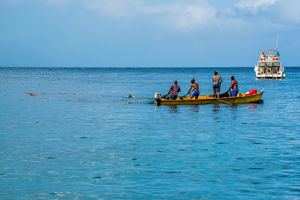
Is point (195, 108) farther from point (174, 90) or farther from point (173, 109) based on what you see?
point (174, 90)

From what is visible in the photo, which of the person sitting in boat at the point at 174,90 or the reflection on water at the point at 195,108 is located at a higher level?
the person sitting in boat at the point at 174,90

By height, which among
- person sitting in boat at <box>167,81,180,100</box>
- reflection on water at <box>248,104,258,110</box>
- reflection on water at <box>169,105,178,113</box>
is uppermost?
person sitting in boat at <box>167,81,180,100</box>

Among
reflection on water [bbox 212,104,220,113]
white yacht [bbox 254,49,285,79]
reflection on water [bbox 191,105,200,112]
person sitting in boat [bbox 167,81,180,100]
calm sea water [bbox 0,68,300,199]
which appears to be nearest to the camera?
calm sea water [bbox 0,68,300,199]

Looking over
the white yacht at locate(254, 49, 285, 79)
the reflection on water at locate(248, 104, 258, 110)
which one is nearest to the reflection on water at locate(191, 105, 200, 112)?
the reflection on water at locate(248, 104, 258, 110)

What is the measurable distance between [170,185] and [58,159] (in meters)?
4.16

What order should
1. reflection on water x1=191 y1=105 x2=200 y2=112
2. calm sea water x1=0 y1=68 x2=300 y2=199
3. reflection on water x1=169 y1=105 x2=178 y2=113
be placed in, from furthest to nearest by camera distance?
reflection on water x1=191 y1=105 x2=200 y2=112 < reflection on water x1=169 y1=105 x2=178 y2=113 < calm sea water x1=0 y1=68 x2=300 y2=199

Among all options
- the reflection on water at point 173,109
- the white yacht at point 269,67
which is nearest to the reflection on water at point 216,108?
the reflection on water at point 173,109

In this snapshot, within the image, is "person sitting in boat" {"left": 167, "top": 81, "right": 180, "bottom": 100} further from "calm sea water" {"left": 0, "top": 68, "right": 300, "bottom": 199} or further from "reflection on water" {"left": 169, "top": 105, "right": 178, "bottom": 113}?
"calm sea water" {"left": 0, "top": 68, "right": 300, "bottom": 199}

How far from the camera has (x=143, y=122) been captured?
21.2 meters

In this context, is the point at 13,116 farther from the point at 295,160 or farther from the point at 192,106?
the point at 295,160

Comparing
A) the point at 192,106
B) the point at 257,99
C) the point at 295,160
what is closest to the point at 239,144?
the point at 295,160

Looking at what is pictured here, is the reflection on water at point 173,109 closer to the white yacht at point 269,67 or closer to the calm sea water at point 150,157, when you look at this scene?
the calm sea water at point 150,157

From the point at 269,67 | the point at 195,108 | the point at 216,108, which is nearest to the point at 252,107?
the point at 216,108

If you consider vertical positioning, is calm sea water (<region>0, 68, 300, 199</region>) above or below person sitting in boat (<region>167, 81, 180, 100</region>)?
below
